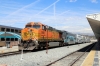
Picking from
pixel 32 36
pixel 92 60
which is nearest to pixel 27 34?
pixel 32 36

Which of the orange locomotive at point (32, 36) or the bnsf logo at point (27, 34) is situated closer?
the orange locomotive at point (32, 36)

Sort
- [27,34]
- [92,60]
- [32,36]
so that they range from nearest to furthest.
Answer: [92,60]
[32,36]
[27,34]

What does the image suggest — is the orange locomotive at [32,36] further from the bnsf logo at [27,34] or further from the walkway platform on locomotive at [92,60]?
A: the walkway platform on locomotive at [92,60]

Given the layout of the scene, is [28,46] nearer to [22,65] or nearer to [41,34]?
[41,34]

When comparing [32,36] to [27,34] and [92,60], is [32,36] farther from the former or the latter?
[92,60]

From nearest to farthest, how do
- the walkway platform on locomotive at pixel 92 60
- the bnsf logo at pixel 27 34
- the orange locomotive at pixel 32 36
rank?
1. the walkway platform on locomotive at pixel 92 60
2. the orange locomotive at pixel 32 36
3. the bnsf logo at pixel 27 34

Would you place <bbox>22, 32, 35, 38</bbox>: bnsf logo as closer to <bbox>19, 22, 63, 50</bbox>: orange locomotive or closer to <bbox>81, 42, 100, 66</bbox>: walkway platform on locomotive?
<bbox>19, 22, 63, 50</bbox>: orange locomotive

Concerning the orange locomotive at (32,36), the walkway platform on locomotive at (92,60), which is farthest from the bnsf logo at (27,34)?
the walkway platform on locomotive at (92,60)

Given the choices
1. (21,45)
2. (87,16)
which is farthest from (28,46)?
(87,16)

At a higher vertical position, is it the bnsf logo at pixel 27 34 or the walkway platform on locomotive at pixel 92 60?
the bnsf logo at pixel 27 34

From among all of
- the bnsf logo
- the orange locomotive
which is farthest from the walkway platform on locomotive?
the bnsf logo

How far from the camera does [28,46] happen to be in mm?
25406

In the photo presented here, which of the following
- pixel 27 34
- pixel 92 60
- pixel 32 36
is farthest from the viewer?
pixel 27 34

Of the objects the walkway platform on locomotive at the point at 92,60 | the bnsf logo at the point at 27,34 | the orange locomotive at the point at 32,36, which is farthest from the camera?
the bnsf logo at the point at 27,34
